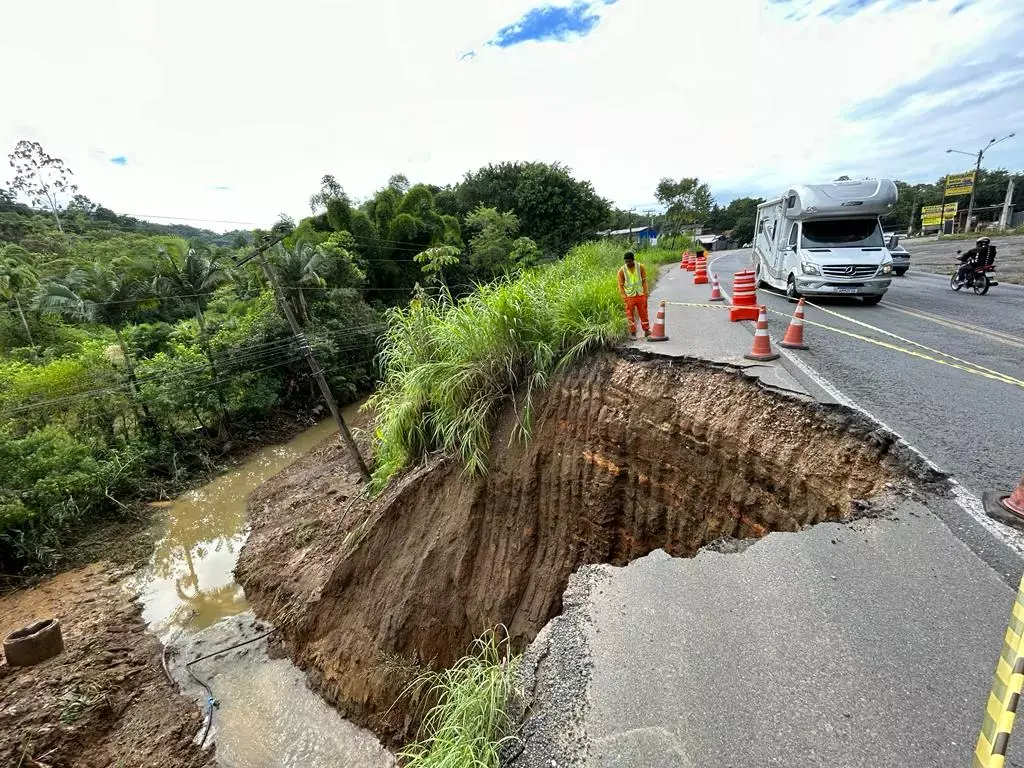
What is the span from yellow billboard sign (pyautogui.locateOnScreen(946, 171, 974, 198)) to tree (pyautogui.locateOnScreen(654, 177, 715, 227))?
21.5m

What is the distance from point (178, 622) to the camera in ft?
29.5

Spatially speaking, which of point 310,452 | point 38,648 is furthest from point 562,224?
point 38,648

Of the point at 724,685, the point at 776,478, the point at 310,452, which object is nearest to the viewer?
the point at 724,685

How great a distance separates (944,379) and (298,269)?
19.1m

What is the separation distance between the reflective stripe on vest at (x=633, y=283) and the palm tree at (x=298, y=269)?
49.4 ft

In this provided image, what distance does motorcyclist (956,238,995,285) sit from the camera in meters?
11.4

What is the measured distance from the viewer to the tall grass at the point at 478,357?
18.0 feet

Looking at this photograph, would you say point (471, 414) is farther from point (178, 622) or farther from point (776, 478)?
point (178, 622)

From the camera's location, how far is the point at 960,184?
3778 cm

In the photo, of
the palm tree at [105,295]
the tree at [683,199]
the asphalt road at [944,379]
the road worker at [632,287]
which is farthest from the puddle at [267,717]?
the tree at [683,199]

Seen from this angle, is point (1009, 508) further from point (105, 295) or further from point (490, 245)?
point (490, 245)

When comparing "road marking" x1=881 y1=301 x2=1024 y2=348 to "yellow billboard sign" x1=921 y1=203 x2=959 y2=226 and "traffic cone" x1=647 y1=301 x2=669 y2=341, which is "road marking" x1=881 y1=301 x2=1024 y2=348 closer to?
"traffic cone" x1=647 y1=301 x2=669 y2=341

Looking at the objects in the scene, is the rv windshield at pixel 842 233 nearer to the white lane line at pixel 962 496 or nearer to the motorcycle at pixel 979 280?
the motorcycle at pixel 979 280

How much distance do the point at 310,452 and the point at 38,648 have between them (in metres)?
8.83
